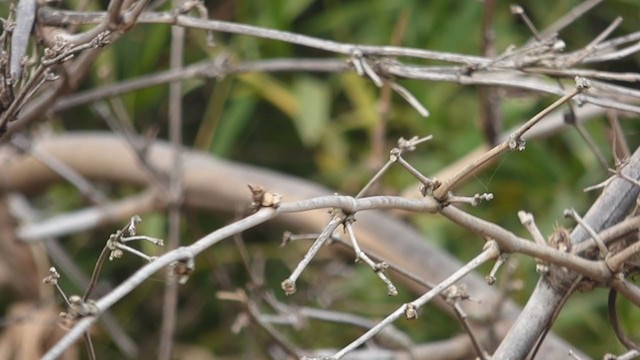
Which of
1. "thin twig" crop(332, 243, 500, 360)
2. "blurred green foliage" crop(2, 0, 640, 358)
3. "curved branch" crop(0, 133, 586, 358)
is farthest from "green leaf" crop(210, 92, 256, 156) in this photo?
"thin twig" crop(332, 243, 500, 360)

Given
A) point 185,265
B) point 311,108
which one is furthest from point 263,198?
point 311,108

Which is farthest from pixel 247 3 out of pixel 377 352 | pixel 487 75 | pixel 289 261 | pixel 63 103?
pixel 487 75

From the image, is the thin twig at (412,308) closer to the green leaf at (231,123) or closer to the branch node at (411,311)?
the branch node at (411,311)

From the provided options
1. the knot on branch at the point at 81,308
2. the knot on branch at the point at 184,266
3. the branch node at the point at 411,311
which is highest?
the branch node at the point at 411,311

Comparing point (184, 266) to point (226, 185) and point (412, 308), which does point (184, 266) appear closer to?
point (412, 308)

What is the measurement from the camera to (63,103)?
3.63 ft

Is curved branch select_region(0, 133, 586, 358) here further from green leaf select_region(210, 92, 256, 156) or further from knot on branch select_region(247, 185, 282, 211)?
knot on branch select_region(247, 185, 282, 211)

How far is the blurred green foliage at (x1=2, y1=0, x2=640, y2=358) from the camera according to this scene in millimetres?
1600

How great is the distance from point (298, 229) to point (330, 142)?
1.61 ft

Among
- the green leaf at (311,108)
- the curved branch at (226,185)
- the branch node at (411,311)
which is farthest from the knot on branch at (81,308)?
the green leaf at (311,108)

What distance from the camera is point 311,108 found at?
1.79 m

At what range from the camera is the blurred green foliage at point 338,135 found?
1600 mm

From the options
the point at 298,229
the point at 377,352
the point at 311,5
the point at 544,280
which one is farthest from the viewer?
the point at 311,5

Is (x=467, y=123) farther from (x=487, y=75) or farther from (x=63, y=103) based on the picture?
(x=487, y=75)
